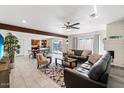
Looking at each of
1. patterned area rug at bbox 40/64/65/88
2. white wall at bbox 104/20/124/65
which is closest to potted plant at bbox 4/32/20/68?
patterned area rug at bbox 40/64/65/88

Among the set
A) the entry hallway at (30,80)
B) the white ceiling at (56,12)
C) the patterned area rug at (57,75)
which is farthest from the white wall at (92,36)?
the entry hallway at (30,80)

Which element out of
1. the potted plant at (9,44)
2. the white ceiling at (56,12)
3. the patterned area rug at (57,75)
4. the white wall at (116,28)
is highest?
the white ceiling at (56,12)

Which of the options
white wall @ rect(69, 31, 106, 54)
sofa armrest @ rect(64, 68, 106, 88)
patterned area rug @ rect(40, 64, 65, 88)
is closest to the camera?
sofa armrest @ rect(64, 68, 106, 88)

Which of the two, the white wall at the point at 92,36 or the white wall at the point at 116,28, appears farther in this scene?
the white wall at the point at 92,36

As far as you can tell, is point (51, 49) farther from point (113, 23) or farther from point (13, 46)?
point (113, 23)

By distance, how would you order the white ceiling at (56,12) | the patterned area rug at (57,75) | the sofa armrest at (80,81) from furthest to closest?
the patterned area rug at (57,75) → the white ceiling at (56,12) → the sofa armrest at (80,81)

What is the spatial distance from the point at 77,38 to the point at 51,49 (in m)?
4.82

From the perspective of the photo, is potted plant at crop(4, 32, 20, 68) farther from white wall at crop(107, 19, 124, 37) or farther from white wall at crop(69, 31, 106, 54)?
white wall at crop(69, 31, 106, 54)

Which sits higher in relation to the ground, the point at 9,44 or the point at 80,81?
the point at 9,44

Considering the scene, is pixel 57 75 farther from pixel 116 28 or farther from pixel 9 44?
pixel 116 28

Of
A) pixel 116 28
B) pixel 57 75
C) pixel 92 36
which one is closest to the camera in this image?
pixel 57 75

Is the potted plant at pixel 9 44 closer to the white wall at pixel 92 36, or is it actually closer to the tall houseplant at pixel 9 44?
the tall houseplant at pixel 9 44

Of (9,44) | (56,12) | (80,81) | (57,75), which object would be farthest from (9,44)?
(80,81)
